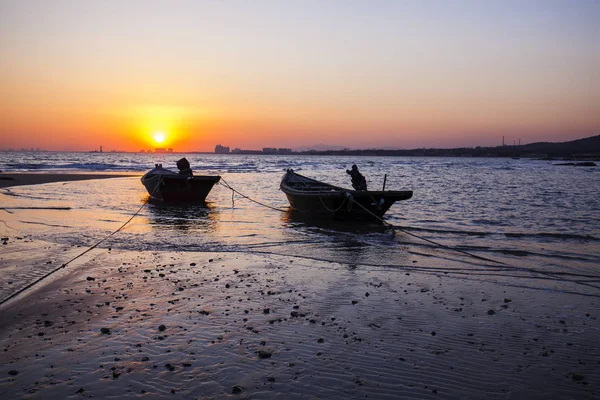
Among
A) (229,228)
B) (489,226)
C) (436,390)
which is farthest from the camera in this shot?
(489,226)

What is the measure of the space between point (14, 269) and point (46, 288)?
1483mm

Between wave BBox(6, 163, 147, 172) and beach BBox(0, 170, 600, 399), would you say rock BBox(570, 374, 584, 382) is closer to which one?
beach BBox(0, 170, 600, 399)

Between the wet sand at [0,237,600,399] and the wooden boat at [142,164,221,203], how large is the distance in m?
12.1

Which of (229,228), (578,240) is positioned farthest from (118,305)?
(578,240)

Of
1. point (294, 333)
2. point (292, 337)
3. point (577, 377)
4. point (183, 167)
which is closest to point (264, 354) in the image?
point (292, 337)

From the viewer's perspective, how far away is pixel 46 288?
6773mm

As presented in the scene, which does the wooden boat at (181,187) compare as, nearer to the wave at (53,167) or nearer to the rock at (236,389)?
the rock at (236,389)

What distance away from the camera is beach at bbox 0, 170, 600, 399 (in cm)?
400

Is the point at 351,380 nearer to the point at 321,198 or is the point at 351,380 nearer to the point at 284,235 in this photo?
the point at 284,235

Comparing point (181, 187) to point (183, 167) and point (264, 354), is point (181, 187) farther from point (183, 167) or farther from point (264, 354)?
point (264, 354)

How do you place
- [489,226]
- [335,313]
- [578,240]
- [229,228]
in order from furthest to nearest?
[489,226]
[229,228]
[578,240]
[335,313]

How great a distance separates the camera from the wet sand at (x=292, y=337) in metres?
3.99

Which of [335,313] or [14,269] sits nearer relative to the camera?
[335,313]

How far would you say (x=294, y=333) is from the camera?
5180mm
